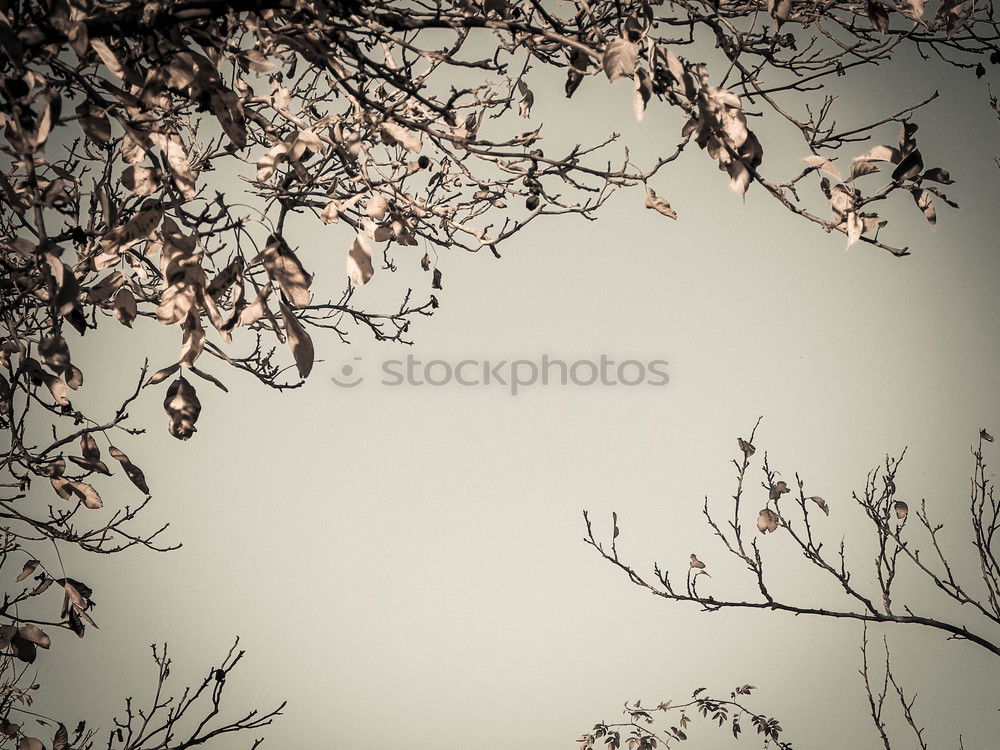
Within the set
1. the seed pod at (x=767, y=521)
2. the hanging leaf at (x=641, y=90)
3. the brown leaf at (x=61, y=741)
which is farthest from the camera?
the seed pod at (x=767, y=521)

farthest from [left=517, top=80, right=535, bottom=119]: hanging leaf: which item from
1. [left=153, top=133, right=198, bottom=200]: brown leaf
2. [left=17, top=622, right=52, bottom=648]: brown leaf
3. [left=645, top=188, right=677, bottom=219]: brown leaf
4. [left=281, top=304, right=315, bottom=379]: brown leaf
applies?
[left=17, top=622, right=52, bottom=648]: brown leaf

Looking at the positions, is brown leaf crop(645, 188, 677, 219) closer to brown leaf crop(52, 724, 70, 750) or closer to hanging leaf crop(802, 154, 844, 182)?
hanging leaf crop(802, 154, 844, 182)

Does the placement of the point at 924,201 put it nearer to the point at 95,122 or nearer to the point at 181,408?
the point at 181,408

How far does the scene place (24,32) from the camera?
3.66 ft

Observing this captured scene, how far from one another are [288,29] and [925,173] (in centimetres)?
120

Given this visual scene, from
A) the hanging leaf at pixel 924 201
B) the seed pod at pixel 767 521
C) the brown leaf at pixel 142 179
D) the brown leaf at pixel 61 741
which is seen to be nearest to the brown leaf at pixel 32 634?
the brown leaf at pixel 61 741

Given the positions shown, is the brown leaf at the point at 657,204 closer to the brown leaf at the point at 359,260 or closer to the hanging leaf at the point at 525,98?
the hanging leaf at the point at 525,98

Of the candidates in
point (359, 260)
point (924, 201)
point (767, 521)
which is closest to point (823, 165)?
point (924, 201)

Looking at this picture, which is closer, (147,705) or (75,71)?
(75,71)

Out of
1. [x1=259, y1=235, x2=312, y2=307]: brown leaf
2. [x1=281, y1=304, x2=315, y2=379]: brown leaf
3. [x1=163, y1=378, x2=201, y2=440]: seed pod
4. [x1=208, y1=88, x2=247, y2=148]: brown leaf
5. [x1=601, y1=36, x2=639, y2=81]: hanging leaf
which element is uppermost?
[x1=208, y1=88, x2=247, y2=148]: brown leaf

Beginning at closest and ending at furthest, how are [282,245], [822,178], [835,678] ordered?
[282,245], [822,178], [835,678]

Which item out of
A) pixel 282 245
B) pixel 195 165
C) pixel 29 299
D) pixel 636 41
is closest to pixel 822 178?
pixel 636 41

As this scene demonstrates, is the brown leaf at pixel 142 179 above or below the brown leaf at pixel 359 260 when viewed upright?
above

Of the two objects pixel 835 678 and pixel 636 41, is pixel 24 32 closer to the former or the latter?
pixel 636 41
